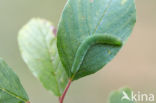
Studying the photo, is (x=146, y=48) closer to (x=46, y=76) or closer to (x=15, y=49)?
(x=15, y=49)

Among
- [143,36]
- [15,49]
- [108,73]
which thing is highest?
[15,49]

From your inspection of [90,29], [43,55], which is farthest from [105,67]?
[90,29]

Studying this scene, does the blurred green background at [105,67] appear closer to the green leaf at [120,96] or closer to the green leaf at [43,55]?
the green leaf at [43,55]

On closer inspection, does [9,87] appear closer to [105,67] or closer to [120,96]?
[120,96]

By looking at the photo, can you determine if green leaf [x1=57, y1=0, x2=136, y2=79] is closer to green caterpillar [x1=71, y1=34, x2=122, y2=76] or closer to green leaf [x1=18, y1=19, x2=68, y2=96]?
green caterpillar [x1=71, y1=34, x2=122, y2=76]

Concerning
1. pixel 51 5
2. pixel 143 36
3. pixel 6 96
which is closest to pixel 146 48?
pixel 143 36

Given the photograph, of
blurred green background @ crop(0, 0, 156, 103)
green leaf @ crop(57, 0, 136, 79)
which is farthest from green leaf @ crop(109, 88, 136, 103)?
blurred green background @ crop(0, 0, 156, 103)
